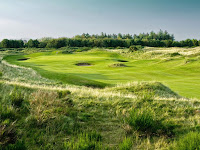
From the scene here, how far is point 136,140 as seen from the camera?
4.57 m

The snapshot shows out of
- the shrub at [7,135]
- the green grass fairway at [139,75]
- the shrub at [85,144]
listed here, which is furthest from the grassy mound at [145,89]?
the shrub at [7,135]

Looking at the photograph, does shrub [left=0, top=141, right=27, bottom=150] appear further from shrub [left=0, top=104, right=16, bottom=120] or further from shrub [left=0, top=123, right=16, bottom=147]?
shrub [left=0, top=104, right=16, bottom=120]

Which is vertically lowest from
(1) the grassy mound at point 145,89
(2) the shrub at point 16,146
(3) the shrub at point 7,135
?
(1) the grassy mound at point 145,89

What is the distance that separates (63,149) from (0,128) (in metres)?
1.44

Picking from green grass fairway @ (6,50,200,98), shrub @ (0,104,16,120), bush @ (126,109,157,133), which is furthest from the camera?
green grass fairway @ (6,50,200,98)

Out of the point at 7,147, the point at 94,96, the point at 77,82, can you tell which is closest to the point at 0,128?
the point at 7,147

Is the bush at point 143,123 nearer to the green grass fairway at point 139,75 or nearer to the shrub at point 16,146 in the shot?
the shrub at point 16,146

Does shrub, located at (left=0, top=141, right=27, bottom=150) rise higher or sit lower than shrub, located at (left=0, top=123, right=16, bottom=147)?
lower

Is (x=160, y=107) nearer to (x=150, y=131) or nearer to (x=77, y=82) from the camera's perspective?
(x=150, y=131)

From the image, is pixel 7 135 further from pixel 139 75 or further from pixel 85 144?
pixel 139 75

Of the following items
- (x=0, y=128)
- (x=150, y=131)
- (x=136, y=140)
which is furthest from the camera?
(x=150, y=131)

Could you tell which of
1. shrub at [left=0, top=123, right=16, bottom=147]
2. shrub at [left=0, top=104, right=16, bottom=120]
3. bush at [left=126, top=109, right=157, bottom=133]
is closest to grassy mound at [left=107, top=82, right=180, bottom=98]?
bush at [left=126, top=109, right=157, bottom=133]

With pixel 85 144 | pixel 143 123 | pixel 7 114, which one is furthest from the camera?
pixel 7 114

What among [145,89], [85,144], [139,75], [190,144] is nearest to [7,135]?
[85,144]
